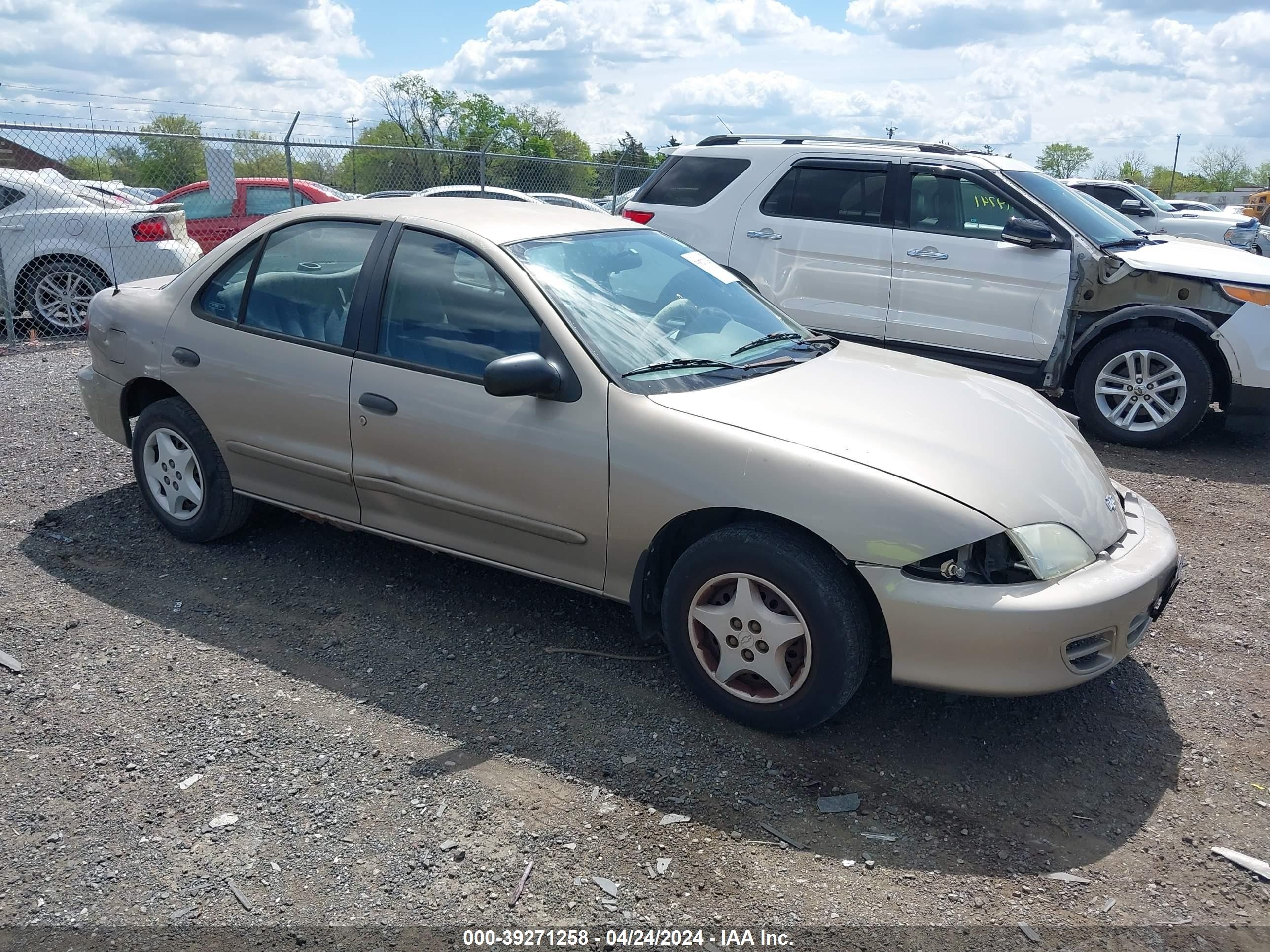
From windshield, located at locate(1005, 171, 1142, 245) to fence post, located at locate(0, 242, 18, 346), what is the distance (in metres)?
8.86

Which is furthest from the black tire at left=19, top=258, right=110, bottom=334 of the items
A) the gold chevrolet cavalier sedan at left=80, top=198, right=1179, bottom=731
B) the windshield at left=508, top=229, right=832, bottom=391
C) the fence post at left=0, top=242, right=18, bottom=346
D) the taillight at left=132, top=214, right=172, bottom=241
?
the windshield at left=508, top=229, right=832, bottom=391

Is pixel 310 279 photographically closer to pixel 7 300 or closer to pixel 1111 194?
pixel 7 300

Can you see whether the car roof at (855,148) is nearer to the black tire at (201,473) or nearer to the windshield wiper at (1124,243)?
the windshield wiper at (1124,243)

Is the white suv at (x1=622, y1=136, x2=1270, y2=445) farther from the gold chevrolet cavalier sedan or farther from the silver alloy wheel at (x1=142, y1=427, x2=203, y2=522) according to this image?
the silver alloy wheel at (x1=142, y1=427, x2=203, y2=522)

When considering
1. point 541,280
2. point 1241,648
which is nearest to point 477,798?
point 541,280

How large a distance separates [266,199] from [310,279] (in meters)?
10.3

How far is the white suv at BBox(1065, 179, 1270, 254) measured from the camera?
17453mm

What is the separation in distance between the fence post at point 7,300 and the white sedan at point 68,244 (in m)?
0.01

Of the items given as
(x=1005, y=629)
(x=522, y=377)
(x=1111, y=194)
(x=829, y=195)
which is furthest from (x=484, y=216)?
(x=1111, y=194)

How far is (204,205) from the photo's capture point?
13805mm

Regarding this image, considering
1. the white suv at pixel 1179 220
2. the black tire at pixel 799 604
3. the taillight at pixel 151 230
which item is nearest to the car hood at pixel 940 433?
the black tire at pixel 799 604

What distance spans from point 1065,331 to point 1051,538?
4507mm

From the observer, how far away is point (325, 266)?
14.5 ft

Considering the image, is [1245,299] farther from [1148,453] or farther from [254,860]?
[254,860]
